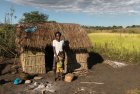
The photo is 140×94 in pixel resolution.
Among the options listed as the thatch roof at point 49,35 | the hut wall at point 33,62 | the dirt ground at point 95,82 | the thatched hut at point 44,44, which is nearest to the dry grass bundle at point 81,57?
the thatched hut at point 44,44

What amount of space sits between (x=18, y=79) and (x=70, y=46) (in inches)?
126

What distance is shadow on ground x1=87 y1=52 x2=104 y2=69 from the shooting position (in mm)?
17087

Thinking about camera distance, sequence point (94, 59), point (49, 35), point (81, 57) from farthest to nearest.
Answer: point (94, 59)
point (81, 57)
point (49, 35)

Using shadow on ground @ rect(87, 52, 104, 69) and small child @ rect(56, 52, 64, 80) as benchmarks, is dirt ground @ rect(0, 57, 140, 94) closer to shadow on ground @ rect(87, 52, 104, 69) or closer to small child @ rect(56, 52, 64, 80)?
small child @ rect(56, 52, 64, 80)

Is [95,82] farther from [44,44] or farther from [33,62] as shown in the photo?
[33,62]

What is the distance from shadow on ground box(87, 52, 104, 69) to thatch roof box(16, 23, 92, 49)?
7.36ft

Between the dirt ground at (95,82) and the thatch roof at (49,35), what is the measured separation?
1.53 m

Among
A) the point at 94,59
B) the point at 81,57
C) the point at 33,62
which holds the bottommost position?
the point at 94,59

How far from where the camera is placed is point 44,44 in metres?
13.3

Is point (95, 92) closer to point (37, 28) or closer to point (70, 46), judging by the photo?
point (70, 46)

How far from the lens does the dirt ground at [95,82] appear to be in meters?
11.2

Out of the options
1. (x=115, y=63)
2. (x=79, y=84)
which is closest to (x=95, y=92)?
(x=79, y=84)

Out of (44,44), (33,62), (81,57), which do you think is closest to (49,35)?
(44,44)

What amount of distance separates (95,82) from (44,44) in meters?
2.96
